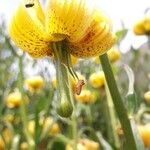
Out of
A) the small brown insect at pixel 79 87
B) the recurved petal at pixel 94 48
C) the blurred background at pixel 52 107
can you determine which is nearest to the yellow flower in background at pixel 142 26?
the blurred background at pixel 52 107

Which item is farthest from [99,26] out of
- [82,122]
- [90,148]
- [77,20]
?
[82,122]

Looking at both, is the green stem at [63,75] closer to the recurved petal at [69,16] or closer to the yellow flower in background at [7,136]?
the recurved petal at [69,16]

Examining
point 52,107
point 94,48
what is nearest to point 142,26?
point 52,107

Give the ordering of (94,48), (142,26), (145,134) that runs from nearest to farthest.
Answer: (94,48) → (145,134) → (142,26)

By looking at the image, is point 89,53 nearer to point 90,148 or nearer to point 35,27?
point 35,27

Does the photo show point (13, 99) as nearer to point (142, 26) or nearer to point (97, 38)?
point (142, 26)

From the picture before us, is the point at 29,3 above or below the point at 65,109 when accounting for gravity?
above
